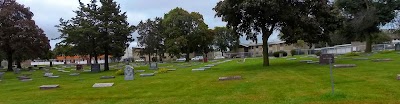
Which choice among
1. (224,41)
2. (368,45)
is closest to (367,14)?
(368,45)

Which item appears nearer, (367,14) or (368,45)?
(367,14)

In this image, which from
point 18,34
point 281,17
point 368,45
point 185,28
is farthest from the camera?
point 185,28

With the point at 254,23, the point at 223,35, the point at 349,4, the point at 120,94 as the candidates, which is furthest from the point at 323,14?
the point at 223,35

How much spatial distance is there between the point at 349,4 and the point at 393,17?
5898 millimetres

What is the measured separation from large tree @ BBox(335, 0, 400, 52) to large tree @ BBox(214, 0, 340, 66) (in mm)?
20979

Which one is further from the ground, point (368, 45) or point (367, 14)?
point (367, 14)

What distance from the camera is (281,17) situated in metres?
29.1

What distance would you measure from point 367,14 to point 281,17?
25028 millimetres

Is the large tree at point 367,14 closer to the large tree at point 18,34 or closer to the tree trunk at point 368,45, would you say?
the tree trunk at point 368,45

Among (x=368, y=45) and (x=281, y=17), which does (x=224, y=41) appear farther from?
(x=281, y=17)

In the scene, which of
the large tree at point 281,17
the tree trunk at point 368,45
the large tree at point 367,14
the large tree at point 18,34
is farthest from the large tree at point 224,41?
the large tree at point 281,17

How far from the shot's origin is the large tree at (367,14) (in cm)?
5028

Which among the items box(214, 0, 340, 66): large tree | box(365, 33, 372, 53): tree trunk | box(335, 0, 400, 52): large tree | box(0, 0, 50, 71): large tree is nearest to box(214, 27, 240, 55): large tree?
box(335, 0, 400, 52): large tree

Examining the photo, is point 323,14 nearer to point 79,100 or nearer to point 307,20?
point 307,20
